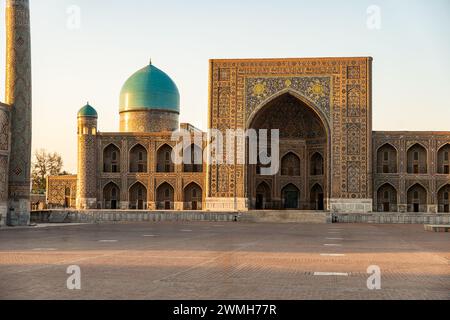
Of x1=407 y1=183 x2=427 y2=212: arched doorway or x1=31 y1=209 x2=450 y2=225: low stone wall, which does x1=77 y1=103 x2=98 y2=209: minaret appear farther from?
x1=407 y1=183 x2=427 y2=212: arched doorway

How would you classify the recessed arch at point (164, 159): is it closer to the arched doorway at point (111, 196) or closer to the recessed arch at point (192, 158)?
the recessed arch at point (192, 158)

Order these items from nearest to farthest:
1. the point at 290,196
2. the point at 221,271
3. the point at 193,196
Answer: the point at 221,271, the point at 290,196, the point at 193,196

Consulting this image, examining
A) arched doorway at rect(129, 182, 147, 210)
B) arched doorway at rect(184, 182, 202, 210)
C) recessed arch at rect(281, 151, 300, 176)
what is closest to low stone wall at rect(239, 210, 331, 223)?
recessed arch at rect(281, 151, 300, 176)

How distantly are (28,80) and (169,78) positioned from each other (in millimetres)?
26038

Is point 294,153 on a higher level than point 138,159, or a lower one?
higher

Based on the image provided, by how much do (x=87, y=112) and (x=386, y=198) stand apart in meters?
19.7

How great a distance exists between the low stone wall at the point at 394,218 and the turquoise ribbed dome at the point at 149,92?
63.6 ft

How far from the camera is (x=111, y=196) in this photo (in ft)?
141

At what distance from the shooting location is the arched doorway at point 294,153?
40531 mm

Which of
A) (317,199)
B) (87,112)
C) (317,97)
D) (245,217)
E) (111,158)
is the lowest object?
(245,217)

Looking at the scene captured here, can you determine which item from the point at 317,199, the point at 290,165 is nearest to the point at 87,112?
the point at 290,165

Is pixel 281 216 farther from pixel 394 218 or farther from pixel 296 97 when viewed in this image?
pixel 296 97
